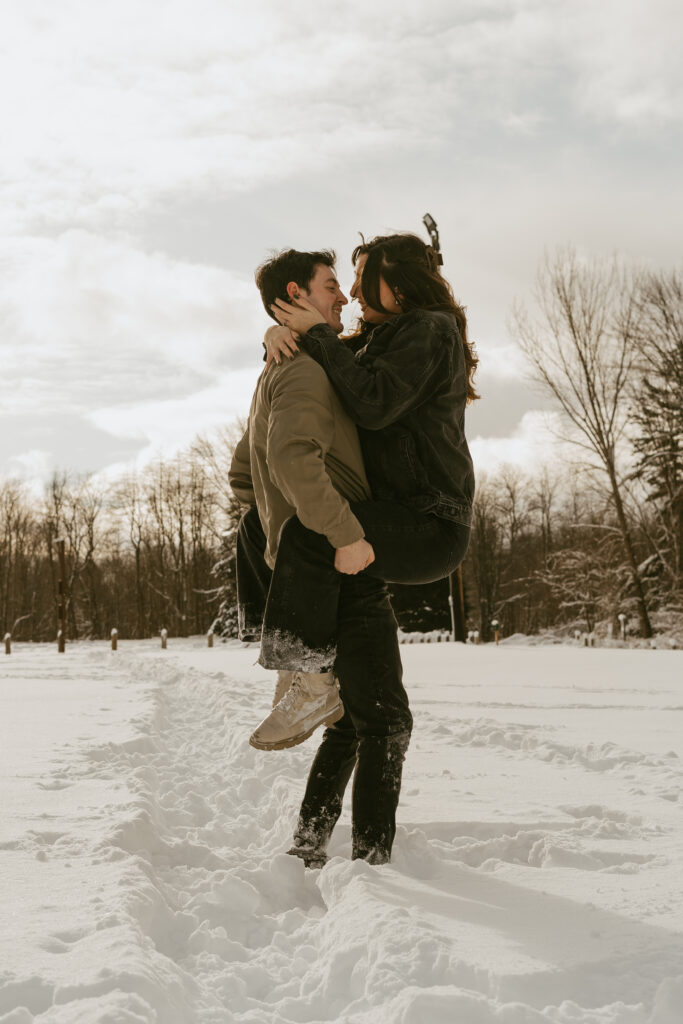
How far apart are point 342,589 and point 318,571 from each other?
0.51ft

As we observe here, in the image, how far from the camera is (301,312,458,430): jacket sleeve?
8.06ft

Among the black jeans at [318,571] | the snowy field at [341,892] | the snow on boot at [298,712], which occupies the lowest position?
the snowy field at [341,892]

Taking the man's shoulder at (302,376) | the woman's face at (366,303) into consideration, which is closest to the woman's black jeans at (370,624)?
the man's shoulder at (302,376)

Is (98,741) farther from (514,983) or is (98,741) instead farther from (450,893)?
(514,983)

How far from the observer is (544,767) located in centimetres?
500

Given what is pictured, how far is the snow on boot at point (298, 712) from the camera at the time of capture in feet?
8.67

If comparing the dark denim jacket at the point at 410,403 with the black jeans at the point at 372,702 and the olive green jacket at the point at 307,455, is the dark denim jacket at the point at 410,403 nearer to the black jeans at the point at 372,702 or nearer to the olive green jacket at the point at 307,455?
the olive green jacket at the point at 307,455

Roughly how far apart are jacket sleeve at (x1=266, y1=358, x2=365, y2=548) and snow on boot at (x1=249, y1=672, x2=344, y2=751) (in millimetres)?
513

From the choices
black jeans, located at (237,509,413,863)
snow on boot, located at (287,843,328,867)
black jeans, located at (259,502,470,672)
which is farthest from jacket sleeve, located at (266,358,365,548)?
snow on boot, located at (287,843,328,867)

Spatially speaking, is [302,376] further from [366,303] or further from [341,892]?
[341,892]

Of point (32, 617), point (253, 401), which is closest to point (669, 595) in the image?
point (253, 401)

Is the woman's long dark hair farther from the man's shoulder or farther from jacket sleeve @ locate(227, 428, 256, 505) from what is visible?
jacket sleeve @ locate(227, 428, 256, 505)

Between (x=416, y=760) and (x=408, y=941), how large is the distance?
131 inches

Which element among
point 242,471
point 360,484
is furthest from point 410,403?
point 242,471
